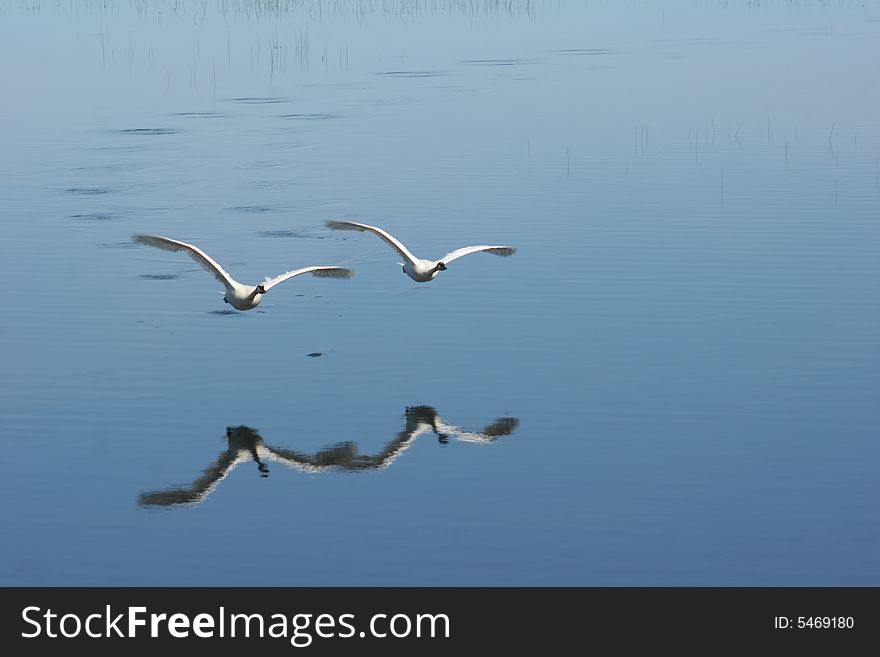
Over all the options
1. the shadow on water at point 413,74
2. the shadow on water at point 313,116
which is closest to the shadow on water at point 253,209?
the shadow on water at point 313,116

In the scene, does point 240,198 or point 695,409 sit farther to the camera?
point 240,198

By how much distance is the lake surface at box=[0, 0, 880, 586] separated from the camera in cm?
1938

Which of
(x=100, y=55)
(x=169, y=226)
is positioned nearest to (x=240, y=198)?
(x=169, y=226)

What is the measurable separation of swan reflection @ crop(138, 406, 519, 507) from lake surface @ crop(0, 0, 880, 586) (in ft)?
0.21

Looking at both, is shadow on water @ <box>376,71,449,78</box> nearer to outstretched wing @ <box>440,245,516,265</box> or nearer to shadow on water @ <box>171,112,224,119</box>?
shadow on water @ <box>171,112,224,119</box>

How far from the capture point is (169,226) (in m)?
36.2

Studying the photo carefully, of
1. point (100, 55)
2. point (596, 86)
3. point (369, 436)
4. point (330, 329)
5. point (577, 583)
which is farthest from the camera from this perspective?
point (100, 55)

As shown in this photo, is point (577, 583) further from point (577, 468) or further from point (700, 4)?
point (700, 4)

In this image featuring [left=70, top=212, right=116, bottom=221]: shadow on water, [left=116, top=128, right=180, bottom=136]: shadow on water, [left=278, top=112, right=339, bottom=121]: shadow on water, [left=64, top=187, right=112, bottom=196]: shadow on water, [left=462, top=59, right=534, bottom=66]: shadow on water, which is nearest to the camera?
[left=70, top=212, right=116, bottom=221]: shadow on water

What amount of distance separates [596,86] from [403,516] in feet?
122

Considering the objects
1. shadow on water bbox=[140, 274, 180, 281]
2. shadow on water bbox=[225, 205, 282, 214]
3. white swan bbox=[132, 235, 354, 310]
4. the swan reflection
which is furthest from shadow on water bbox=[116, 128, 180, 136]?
the swan reflection

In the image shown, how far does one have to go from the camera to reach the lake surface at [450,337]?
763 inches

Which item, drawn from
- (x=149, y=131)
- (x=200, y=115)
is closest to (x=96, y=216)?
(x=149, y=131)

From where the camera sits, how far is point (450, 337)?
27.4 m
